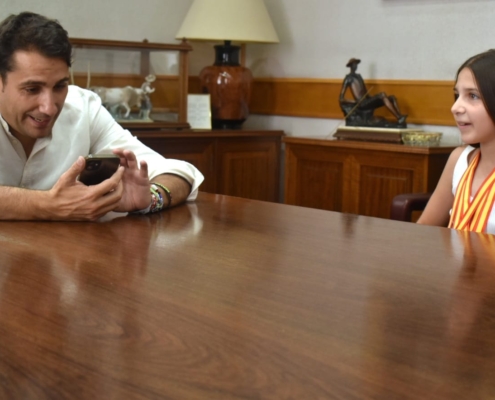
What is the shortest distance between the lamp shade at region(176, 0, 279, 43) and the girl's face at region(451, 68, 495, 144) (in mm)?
1954

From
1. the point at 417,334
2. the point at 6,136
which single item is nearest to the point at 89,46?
the point at 6,136

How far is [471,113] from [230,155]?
2.09 m

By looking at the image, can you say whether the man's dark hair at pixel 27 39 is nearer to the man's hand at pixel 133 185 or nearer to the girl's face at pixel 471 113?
the man's hand at pixel 133 185

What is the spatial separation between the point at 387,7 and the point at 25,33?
2.50 meters

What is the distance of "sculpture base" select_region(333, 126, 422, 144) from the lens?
351cm

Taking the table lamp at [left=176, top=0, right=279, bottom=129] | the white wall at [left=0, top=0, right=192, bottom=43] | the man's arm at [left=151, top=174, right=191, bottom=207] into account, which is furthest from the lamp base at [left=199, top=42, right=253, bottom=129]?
the man's arm at [left=151, top=174, right=191, bottom=207]

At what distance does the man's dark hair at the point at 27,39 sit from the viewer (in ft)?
6.27

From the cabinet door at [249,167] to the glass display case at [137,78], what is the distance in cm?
31

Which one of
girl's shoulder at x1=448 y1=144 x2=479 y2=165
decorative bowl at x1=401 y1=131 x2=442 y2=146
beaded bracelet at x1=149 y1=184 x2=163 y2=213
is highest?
decorative bowl at x1=401 y1=131 x2=442 y2=146

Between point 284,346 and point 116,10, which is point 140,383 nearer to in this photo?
point 284,346

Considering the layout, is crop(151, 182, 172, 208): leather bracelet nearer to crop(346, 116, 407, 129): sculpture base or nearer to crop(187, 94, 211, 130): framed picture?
crop(346, 116, 407, 129): sculpture base

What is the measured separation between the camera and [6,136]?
202 cm

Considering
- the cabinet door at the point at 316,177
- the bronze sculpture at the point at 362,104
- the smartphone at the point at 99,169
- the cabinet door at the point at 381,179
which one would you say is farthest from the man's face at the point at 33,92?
the bronze sculpture at the point at 362,104

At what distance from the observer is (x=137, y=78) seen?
4.04 metres
